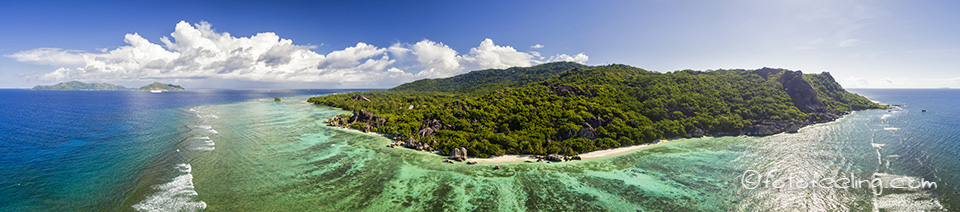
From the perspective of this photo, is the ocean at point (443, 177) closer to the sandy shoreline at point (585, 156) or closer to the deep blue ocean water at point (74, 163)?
the deep blue ocean water at point (74, 163)

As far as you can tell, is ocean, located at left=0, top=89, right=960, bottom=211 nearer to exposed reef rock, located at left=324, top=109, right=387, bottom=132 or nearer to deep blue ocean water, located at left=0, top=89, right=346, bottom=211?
deep blue ocean water, located at left=0, top=89, right=346, bottom=211

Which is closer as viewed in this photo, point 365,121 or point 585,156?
point 585,156

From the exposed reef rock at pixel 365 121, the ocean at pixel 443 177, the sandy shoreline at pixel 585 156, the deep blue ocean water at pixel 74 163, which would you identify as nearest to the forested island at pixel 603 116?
the exposed reef rock at pixel 365 121

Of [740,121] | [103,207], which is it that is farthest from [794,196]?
[103,207]

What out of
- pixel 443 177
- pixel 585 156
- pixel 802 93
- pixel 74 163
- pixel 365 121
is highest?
pixel 802 93

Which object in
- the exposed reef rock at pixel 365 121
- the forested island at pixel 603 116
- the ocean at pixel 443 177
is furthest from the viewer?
the exposed reef rock at pixel 365 121

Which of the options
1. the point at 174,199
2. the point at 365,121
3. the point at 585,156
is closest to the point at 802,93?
the point at 585,156

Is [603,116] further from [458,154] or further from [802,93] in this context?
[802,93]
